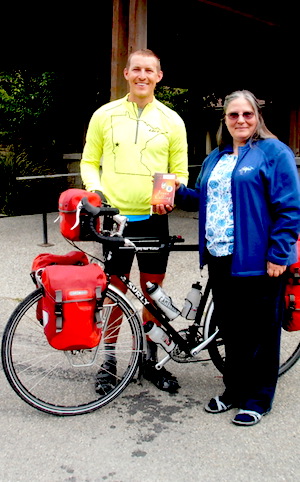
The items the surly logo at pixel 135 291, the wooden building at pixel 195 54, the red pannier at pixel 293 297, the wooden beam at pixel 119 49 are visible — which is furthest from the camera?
the wooden building at pixel 195 54

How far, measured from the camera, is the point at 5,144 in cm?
1234

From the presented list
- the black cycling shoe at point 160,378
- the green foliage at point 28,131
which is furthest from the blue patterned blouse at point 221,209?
the green foliage at point 28,131

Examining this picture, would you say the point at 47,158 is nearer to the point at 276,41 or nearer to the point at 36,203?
the point at 36,203

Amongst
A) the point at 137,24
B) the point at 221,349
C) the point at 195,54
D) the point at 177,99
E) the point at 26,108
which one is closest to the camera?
the point at 221,349

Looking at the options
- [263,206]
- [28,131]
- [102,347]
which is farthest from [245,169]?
[28,131]

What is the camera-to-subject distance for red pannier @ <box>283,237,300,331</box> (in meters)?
3.20

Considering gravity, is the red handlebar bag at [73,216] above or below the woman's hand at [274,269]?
above

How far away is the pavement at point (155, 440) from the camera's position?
2689mm

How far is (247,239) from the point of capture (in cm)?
292

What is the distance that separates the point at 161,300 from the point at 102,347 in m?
0.45

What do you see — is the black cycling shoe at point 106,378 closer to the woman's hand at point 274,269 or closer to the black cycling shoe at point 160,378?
the black cycling shoe at point 160,378

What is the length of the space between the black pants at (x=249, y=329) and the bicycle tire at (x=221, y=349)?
0.41 ft

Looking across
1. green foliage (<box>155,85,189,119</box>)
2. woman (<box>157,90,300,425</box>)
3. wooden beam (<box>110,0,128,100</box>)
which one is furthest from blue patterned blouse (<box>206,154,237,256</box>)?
green foliage (<box>155,85,189,119</box>)

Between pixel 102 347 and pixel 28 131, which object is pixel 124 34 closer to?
pixel 102 347
